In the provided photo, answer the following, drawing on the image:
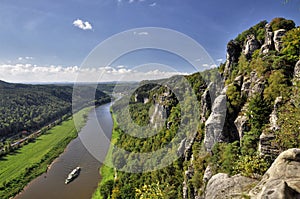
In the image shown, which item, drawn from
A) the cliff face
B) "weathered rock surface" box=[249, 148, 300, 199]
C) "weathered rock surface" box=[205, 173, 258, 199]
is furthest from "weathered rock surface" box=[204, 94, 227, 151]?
"weathered rock surface" box=[249, 148, 300, 199]

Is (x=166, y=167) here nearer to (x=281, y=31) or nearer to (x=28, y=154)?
(x=281, y=31)

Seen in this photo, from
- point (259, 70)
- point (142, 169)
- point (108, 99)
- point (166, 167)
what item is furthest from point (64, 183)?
point (108, 99)

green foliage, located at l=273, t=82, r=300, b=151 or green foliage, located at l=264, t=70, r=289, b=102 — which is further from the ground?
green foliage, located at l=264, t=70, r=289, b=102

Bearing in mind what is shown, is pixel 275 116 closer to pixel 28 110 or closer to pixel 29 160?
pixel 29 160

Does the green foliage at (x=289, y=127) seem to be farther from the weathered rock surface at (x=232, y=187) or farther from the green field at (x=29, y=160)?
the green field at (x=29, y=160)

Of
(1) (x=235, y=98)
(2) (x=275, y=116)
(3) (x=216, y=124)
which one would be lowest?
(3) (x=216, y=124)

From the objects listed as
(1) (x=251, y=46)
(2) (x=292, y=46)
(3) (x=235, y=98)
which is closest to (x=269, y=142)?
(3) (x=235, y=98)

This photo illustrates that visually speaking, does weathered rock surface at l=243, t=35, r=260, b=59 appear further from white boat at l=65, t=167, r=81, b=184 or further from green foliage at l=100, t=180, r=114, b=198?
white boat at l=65, t=167, r=81, b=184
